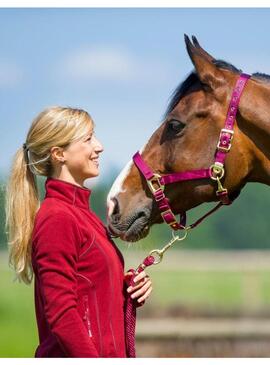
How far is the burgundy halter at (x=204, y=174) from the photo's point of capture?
351 centimetres

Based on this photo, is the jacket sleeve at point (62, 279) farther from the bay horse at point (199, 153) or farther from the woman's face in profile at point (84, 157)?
the bay horse at point (199, 153)

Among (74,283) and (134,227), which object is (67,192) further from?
(134,227)

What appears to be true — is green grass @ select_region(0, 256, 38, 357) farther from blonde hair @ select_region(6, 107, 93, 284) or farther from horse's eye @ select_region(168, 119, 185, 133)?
blonde hair @ select_region(6, 107, 93, 284)

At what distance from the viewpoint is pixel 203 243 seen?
44062 millimetres

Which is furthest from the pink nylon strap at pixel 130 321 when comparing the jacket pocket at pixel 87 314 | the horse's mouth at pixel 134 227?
the horse's mouth at pixel 134 227

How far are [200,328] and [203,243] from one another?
3531 cm

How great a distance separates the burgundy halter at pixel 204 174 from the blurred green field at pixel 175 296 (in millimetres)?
375

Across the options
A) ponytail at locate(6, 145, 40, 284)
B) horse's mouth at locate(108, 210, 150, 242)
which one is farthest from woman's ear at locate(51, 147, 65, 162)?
horse's mouth at locate(108, 210, 150, 242)

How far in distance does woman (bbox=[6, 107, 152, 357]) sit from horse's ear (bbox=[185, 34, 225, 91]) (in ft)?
2.89

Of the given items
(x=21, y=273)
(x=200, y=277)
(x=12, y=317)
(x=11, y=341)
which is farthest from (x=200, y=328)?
(x=200, y=277)

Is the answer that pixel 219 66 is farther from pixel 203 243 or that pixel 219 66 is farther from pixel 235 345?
pixel 203 243

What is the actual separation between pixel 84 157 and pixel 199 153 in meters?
0.83

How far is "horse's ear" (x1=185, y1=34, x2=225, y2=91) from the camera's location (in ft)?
11.8

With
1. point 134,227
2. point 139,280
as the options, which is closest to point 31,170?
point 139,280
